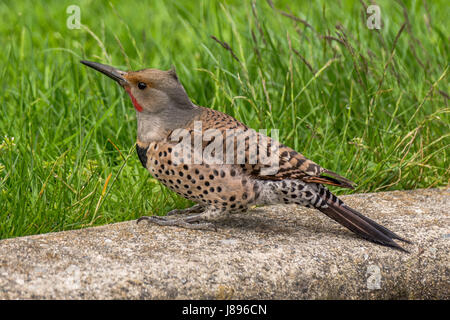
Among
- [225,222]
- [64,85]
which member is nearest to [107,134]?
[64,85]

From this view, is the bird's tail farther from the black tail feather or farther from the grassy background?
the grassy background

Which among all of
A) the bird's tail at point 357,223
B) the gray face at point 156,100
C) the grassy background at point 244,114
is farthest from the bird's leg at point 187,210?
the bird's tail at point 357,223

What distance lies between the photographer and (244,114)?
16.8 feet

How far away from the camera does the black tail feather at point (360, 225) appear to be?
12.7 feet

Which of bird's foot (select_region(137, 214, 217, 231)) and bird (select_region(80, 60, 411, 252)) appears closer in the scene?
bird (select_region(80, 60, 411, 252))

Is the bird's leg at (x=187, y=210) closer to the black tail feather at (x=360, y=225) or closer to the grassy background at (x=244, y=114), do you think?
the grassy background at (x=244, y=114)

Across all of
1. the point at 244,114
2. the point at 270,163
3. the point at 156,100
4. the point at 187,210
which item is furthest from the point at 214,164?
the point at 244,114

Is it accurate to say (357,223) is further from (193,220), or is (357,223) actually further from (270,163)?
(193,220)

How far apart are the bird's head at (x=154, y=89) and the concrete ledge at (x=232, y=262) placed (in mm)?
665

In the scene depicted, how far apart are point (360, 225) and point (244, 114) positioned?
1.49 meters

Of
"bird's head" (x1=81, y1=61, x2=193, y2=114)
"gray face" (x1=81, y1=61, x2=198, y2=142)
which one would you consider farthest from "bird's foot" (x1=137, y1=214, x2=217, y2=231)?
"bird's head" (x1=81, y1=61, x2=193, y2=114)

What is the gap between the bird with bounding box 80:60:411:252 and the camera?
12.6ft

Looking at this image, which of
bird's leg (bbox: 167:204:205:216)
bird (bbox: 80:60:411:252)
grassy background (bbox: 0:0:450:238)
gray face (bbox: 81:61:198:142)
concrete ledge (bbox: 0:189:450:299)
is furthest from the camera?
bird's leg (bbox: 167:204:205:216)

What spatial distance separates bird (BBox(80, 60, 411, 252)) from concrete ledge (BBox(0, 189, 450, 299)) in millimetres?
132
